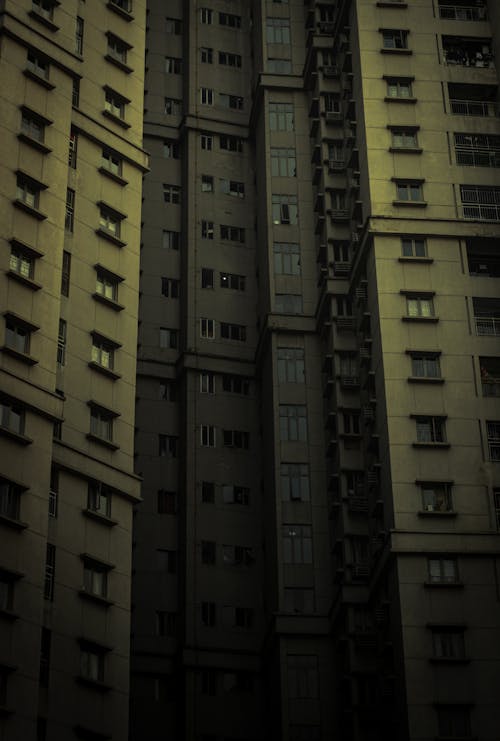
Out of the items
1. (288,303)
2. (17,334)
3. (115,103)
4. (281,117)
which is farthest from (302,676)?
(281,117)

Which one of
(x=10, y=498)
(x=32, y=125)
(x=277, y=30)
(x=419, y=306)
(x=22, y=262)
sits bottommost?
(x=10, y=498)

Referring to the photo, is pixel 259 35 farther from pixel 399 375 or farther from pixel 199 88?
pixel 399 375

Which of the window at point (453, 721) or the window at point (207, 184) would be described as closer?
the window at point (453, 721)

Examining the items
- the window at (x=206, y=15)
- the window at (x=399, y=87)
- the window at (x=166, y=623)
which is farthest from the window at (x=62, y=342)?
the window at (x=206, y=15)

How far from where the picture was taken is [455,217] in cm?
6575

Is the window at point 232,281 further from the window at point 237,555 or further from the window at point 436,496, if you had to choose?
the window at point 436,496

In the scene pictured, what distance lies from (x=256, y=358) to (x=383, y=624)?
20417 mm

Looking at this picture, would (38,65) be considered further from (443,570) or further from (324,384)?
(443,570)

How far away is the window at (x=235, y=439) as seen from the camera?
2822 inches

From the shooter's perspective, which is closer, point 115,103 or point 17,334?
point 17,334

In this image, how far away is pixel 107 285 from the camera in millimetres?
58906

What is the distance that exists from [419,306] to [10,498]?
22.8 m

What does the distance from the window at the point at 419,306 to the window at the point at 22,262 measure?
18.0m

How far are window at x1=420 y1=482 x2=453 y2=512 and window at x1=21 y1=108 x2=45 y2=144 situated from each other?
870 inches
